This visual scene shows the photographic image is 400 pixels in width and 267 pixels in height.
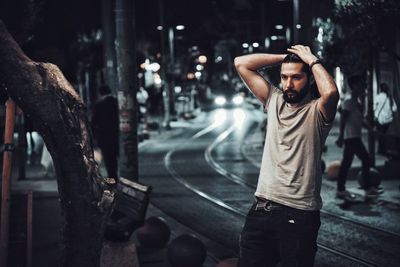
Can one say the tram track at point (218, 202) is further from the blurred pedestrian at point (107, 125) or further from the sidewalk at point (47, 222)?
the blurred pedestrian at point (107, 125)

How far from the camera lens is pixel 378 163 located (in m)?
17.7

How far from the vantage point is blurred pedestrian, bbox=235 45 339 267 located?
15.5 ft

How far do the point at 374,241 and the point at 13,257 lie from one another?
4.43 metres

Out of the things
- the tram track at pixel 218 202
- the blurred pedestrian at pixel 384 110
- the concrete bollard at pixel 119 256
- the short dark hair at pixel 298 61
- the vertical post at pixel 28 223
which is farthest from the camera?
the blurred pedestrian at pixel 384 110

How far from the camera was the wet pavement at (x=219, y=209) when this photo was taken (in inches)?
360

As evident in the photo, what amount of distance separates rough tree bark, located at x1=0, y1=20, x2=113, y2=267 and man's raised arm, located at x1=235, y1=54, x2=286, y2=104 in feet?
3.46

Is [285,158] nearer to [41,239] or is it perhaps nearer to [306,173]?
[306,173]

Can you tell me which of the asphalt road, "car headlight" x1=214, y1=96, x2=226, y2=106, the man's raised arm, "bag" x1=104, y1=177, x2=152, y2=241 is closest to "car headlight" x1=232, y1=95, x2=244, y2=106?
"car headlight" x1=214, y1=96, x2=226, y2=106

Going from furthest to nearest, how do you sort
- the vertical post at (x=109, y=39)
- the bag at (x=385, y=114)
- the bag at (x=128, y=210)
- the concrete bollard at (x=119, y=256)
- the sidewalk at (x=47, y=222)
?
the bag at (x=385, y=114), the vertical post at (x=109, y=39), the sidewalk at (x=47, y=222), the bag at (x=128, y=210), the concrete bollard at (x=119, y=256)

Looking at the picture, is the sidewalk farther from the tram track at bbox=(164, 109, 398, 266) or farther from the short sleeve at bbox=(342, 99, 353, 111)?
the short sleeve at bbox=(342, 99, 353, 111)

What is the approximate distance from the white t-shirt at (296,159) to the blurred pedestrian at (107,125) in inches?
352

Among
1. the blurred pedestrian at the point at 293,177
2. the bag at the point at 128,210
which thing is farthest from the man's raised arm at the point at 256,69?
the bag at the point at 128,210

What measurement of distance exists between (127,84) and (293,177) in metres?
6.79

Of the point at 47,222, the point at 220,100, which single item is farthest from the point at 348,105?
the point at 220,100
